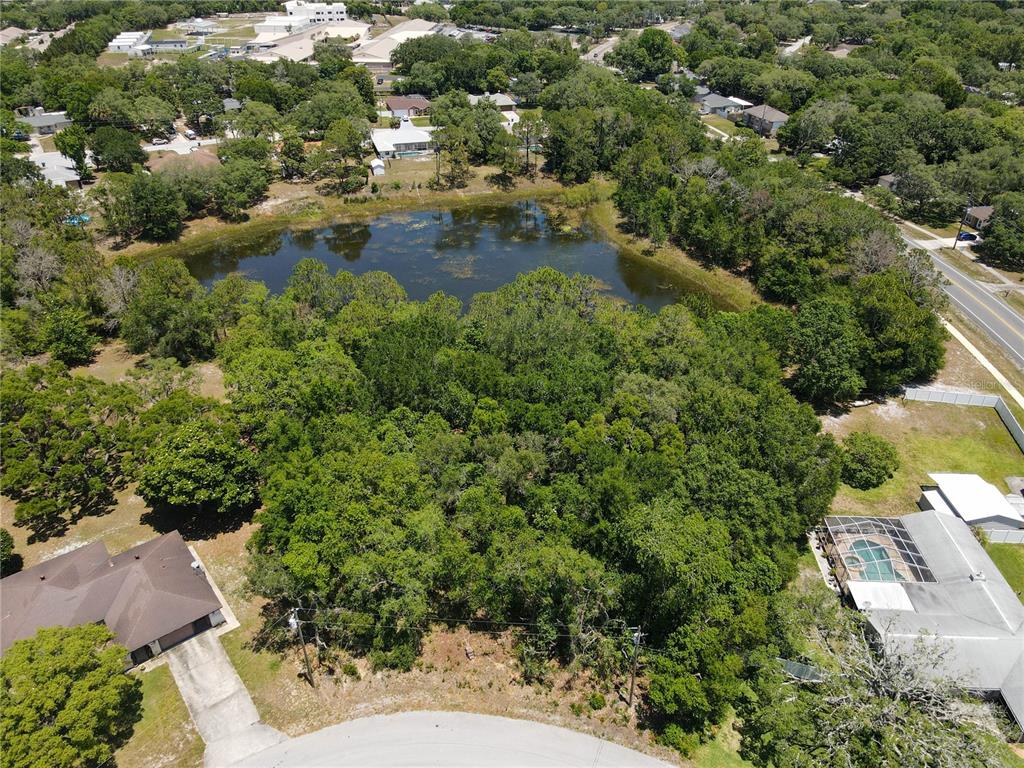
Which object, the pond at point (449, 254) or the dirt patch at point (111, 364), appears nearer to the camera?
the dirt patch at point (111, 364)

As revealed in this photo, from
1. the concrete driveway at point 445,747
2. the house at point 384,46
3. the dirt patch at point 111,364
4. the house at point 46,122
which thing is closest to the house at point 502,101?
the house at point 384,46

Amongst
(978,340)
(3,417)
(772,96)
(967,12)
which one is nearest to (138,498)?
(3,417)

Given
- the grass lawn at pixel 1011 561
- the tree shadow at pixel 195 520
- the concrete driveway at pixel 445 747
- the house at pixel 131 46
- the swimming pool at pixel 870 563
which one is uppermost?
the house at pixel 131 46

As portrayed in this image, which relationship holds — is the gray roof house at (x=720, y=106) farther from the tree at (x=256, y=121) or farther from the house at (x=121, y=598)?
the house at (x=121, y=598)

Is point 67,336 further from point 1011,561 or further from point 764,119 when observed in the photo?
point 764,119

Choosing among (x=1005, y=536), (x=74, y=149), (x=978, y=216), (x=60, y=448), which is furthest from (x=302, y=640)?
(x=74, y=149)

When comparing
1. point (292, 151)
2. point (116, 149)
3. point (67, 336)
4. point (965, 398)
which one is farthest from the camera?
point (292, 151)
